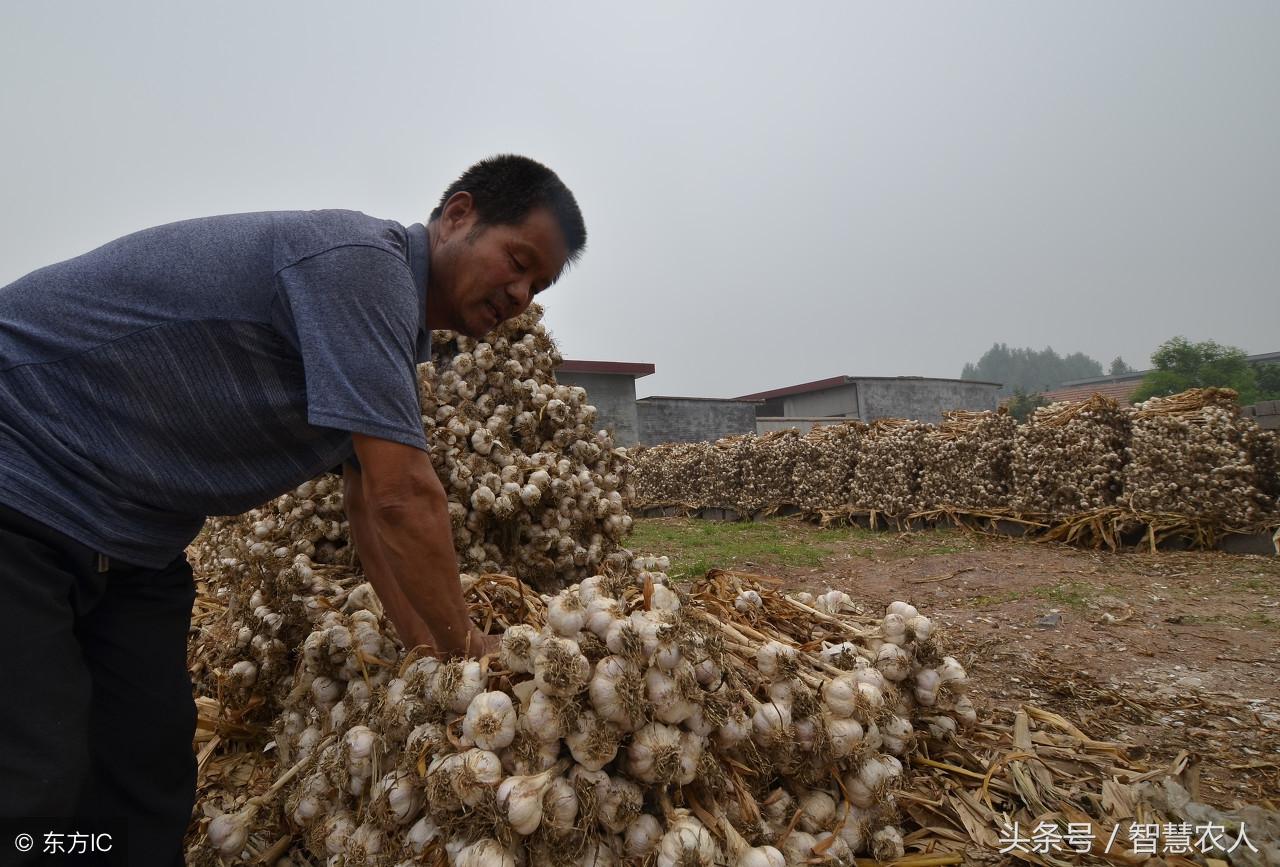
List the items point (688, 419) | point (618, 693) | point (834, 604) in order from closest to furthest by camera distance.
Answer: point (618, 693)
point (834, 604)
point (688, 419)

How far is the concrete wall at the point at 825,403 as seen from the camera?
1146 inches

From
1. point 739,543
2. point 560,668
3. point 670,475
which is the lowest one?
point 739,543

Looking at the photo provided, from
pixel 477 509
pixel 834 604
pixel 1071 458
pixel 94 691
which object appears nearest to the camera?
pixel 94 691

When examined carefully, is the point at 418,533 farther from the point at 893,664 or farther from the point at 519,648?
the point at 893,664

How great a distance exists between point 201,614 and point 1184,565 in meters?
8.73

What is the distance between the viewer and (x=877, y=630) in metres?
2.42

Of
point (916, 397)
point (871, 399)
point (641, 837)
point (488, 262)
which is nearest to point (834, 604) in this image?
point (641, 837)

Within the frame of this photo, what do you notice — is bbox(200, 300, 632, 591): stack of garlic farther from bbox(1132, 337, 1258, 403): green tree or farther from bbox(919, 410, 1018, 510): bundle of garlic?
bbox(1132, 337, 1258, 403): green tree

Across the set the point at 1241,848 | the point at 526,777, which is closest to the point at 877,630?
the point at 1241,848

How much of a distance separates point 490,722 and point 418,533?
1.53 feet

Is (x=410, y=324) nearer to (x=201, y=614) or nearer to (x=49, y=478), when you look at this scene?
(x=49, y=478)

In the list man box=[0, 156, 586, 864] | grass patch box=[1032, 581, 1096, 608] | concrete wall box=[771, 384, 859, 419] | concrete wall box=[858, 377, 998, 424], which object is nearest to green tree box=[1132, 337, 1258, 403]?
concrete wall box=[858, 377, 998, 424]

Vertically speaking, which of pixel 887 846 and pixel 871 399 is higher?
pixel 871 399

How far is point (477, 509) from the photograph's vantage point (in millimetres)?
3010
